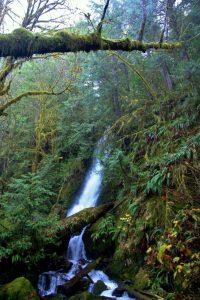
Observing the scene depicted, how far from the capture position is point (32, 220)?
973cm

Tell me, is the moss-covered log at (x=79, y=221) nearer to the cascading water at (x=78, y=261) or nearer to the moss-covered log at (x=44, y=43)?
the cascading water at (x=78, y=261)

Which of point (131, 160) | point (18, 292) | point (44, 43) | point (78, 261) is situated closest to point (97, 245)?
point (78, 261)

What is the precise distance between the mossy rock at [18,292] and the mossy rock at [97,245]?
9.78 ft

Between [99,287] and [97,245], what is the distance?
2.32 meters

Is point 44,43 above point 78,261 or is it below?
above

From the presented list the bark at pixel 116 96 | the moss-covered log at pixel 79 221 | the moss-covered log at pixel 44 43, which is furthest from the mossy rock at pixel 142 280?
the bark at pixel 116 96

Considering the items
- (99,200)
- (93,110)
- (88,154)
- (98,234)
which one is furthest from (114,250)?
(93,110)

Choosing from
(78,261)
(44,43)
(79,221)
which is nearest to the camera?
(44,43)

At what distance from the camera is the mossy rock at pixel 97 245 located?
10.1 metres

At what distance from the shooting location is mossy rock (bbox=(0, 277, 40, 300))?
753 cm

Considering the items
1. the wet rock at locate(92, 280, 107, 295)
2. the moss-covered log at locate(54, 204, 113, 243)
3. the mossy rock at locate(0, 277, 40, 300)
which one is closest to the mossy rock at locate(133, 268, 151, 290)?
the wet rock at locate(92, 280, 107, 295)

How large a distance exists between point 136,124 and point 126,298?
25.2 feet

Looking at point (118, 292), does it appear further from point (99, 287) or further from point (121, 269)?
point (121, 269)

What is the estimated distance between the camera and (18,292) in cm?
759
